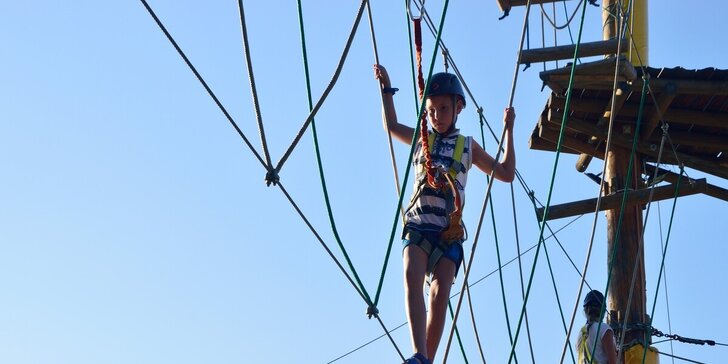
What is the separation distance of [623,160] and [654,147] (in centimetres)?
25

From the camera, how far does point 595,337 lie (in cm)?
785

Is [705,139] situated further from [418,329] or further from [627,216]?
[418,329]

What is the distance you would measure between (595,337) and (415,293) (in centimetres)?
261

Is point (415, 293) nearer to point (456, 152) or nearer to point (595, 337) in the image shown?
point (456, 152)

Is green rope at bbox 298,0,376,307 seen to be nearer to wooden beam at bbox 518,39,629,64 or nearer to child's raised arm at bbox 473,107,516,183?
child's raised arm at bbox 473,107,516,183

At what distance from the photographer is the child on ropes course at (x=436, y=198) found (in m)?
5.58

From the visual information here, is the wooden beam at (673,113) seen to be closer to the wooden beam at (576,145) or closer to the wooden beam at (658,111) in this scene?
the wooden beam at (658,111)

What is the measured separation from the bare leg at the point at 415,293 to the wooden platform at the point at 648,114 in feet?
13.0

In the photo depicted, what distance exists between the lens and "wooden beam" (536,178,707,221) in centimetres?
1071

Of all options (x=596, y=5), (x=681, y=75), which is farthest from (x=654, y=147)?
(x=596, y=5)

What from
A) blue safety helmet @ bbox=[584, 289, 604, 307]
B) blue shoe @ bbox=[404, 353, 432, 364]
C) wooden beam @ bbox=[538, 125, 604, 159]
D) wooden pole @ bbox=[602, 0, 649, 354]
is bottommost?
blue shoe @ bbox=[404, 353, 432, 364]

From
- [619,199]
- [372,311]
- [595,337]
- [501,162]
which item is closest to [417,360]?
[372,311]

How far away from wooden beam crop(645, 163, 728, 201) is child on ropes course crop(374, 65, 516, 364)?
5.30m

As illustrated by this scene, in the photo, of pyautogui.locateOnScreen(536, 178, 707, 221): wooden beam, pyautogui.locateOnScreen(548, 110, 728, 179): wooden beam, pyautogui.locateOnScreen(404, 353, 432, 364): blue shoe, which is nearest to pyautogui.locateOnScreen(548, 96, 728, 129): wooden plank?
pyautogui.locateOnScreen(548, 110, 728, 179): wooden beam
